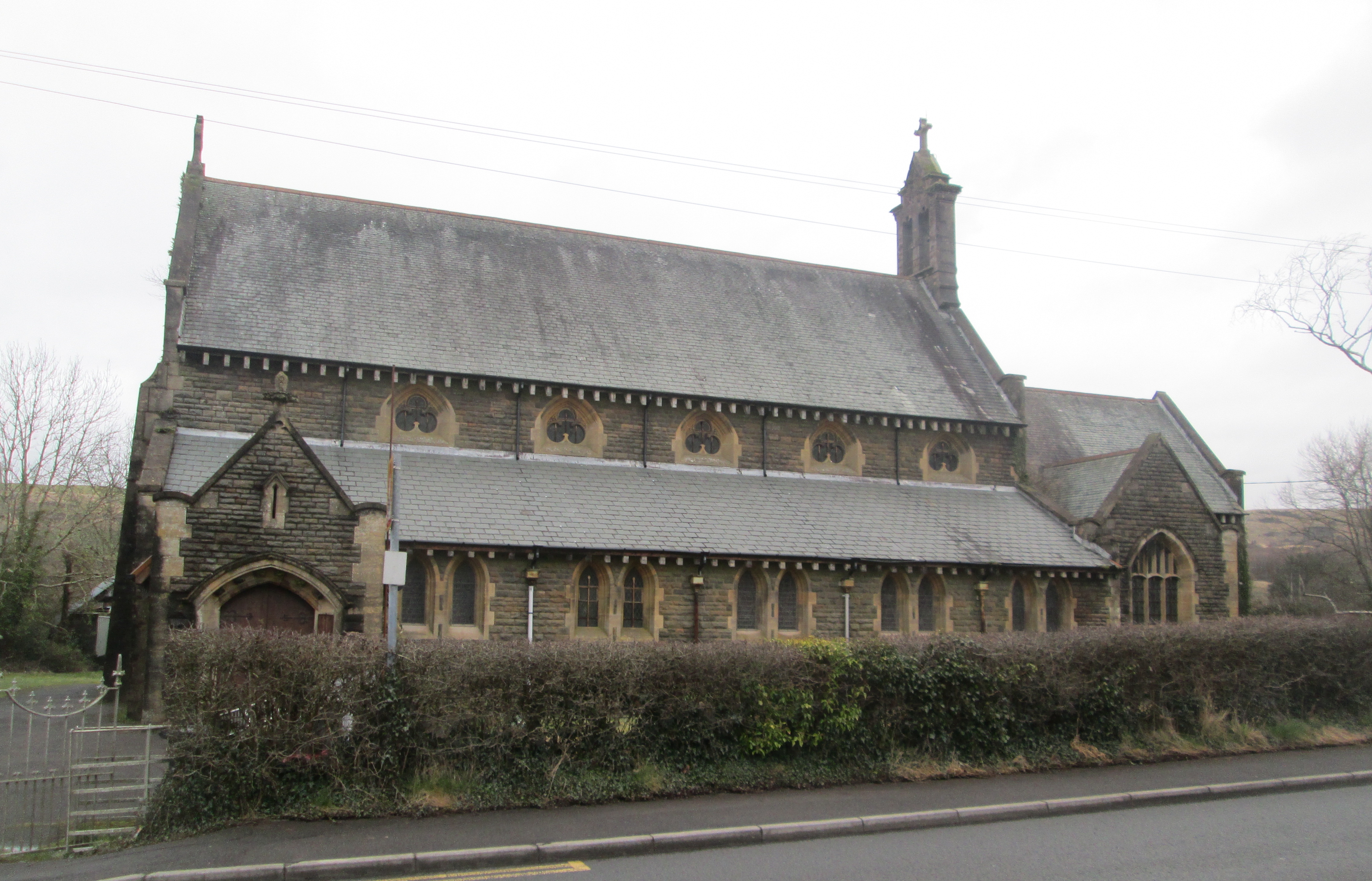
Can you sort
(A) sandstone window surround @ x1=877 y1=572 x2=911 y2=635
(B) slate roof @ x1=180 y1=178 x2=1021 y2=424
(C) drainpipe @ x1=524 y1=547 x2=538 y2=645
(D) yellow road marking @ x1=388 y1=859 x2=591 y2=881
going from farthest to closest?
(A) sandstone window surround @ x1=877 y1=572 x2=911 y2=635
(B) slate roof @ x1=180 y1=178 x2=1021 y2=424
(C) drainpipe @ x1=524 y1=547 x2=538 y2=645
(D) yellow road marking @ x1=388 y1=859 x2=591 y2=881

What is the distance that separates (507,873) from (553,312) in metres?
15.9

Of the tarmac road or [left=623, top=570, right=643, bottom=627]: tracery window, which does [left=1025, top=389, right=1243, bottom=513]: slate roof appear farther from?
the tarmac road

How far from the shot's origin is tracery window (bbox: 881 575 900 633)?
21.3 metres

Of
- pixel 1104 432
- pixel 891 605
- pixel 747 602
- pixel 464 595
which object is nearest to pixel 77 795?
pixel 464 595

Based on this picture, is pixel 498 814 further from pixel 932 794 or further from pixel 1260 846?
pixel 1260 846

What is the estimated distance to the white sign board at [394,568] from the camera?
461 inches

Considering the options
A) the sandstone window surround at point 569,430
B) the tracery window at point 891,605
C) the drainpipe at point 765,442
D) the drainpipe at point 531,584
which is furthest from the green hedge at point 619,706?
the drainpipe at point 765,442

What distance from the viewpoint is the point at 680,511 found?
20219 millimetres

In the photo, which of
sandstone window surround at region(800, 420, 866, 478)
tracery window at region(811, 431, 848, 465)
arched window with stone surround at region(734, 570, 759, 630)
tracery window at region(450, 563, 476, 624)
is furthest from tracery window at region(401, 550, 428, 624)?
tracery window at region(811, 431, 848, 465)

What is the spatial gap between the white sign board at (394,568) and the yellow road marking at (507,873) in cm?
383

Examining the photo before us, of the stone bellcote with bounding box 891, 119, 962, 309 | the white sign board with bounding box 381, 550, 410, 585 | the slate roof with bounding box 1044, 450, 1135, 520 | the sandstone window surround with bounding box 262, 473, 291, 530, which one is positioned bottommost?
the white sign board with bounding box 381, 550, 410, 585

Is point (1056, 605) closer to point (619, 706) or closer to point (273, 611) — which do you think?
point (619, 706)

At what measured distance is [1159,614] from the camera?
22641mm

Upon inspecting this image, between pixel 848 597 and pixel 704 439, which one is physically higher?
pixel 704 439
